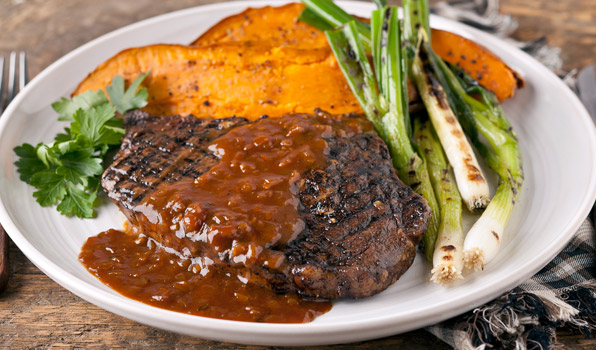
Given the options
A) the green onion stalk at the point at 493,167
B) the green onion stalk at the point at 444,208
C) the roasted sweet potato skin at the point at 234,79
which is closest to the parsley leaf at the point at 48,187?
the roasted sweet potato skin at the point at 234,79

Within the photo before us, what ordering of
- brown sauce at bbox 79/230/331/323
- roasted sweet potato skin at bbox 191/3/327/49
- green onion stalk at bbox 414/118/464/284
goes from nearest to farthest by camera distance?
brown sauce at bbox 79/230/331/323
green onion stalk at bbox 414/118/464/284
roasted sweet potato skin at bbox 191/3/327/49

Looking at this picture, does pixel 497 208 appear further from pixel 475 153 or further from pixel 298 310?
pixel 298 310

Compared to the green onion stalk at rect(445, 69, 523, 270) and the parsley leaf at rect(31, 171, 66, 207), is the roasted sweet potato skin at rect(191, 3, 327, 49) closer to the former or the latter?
the green onion stalk at rect(445, 69, 523, 270)

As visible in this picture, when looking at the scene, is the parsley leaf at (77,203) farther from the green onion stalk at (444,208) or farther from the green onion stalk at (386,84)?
the green onion stalk at (444,208)

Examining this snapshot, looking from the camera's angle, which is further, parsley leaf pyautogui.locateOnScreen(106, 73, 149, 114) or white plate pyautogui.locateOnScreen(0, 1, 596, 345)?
parsley leaf pyautogui.locateOnScreen(106, 73, 149, 114)

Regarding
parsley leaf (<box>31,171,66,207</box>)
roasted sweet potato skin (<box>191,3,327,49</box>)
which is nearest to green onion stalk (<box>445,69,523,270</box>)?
roasted sweet potato skin (<box>191,3,327,49</box>)

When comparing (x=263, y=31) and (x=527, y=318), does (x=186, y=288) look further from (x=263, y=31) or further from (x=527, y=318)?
(x=263, y=31)
